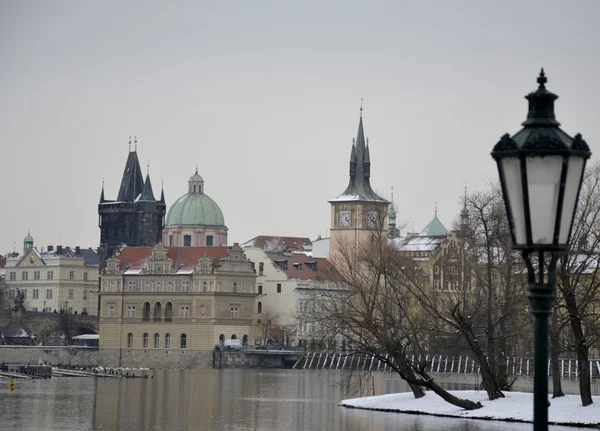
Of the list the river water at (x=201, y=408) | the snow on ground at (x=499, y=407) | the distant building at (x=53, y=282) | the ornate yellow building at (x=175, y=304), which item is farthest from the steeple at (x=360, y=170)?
the snow on ground at (x=499, y=407)

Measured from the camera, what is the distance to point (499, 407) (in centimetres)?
5688

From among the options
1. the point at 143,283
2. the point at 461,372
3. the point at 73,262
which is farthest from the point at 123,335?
the point at 461,372

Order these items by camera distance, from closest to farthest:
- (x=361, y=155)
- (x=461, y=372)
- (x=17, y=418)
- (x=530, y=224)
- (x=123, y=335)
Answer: (x=530, y=224), (x=17, y=418), (x=461, y=372), (x=123, y=335), (x=361, y=155)

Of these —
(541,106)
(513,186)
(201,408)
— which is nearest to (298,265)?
(201,408)

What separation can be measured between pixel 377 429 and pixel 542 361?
1660 inches

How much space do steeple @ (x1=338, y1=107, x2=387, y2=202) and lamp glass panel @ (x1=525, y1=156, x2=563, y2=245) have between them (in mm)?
168196

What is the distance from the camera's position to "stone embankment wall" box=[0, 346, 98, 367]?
153750 millimetres

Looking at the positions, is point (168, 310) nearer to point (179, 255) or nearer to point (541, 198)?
point (179, 255)

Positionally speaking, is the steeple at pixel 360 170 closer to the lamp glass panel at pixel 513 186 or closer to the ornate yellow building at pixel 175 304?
the ornate yellow building at pixel 175 304

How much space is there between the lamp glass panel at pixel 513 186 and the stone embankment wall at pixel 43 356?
145 meters

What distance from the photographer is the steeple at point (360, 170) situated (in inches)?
7037

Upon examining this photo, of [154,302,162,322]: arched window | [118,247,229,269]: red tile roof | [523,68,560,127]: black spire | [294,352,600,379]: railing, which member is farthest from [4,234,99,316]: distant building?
[523,68,560,127]: black spire

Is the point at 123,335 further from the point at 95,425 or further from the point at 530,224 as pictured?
the point at 530,224

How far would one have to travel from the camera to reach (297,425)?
183 feet
